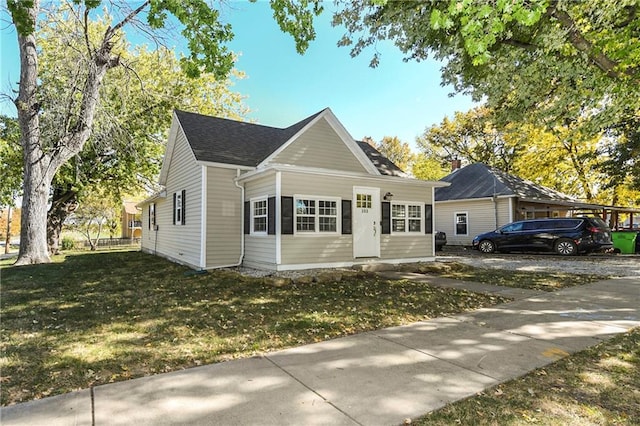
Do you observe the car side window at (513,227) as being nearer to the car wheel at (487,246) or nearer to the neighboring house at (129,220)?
the car wheel at (487,246)

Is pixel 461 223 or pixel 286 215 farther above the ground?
pixel 286 215

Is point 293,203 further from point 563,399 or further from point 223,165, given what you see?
point 563,399

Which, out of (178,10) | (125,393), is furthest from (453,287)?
(178,10)

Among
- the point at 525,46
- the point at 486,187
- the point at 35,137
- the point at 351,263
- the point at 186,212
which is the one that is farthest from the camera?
the point at 486,187

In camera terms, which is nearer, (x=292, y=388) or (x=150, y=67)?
(x=292, y=388)

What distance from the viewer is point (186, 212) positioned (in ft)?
40.6

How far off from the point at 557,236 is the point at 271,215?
1326 cm

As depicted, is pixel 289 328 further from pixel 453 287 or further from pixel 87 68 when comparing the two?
pixel 87 68

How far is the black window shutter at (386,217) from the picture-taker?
11906 millimetres

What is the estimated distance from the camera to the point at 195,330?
4848mm

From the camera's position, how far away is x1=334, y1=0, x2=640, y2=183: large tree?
14.7ft

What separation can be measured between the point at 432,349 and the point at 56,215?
23100mm

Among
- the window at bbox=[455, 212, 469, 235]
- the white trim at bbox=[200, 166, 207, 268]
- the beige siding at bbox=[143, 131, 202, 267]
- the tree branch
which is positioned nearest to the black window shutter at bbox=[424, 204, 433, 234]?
the tree branch

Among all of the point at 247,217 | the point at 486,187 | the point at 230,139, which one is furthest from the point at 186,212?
the point at 486,187
